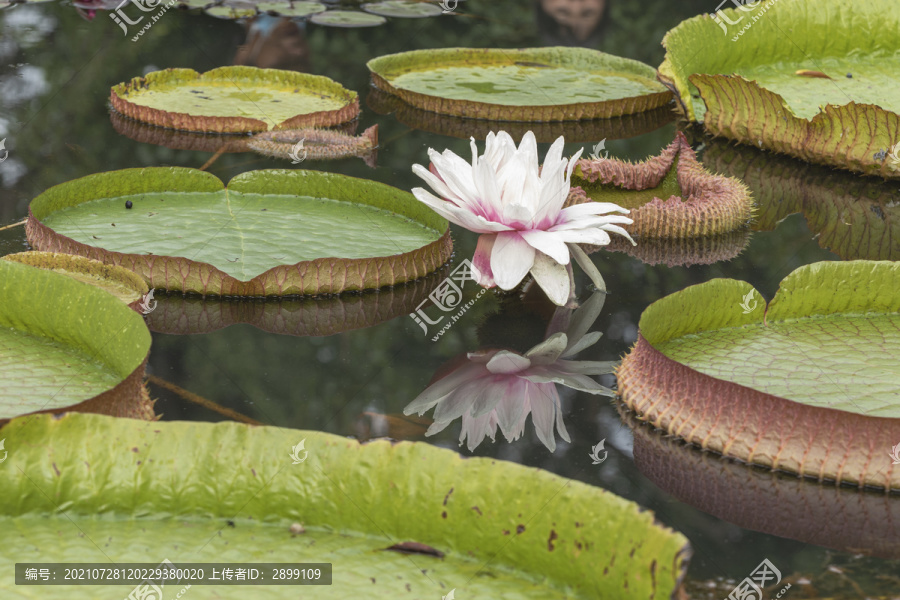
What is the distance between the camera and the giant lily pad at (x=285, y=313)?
12.0 ft

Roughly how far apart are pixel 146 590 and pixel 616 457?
137 centimetres

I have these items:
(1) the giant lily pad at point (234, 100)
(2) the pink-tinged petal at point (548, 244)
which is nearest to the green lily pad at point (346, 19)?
(1) the giant lily pad at point (234, 100)

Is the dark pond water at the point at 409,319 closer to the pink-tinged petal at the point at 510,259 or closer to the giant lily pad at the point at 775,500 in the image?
the giant lily pad at the point at 775,500

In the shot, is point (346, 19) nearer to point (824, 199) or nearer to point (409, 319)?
point (824, 199)

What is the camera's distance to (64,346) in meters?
3.15

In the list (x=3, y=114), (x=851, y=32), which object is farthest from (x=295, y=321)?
(x=851, y=32)

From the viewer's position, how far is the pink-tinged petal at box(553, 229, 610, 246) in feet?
11.3

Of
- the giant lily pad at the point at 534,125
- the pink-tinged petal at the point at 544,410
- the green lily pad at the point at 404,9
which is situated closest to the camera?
the pink-tinged petal at the point at 544,410

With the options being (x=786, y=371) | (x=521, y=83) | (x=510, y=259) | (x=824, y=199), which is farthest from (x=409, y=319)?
(x=521, y=83)

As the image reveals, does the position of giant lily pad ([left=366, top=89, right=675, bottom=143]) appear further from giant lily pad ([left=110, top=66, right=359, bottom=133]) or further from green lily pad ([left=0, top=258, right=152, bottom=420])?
green lily pad ([left=0, top=258, right=152, bottom=420])

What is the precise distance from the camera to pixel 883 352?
3.34m

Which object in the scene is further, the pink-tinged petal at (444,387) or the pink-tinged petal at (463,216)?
the pink-tinged petal at (463,216)

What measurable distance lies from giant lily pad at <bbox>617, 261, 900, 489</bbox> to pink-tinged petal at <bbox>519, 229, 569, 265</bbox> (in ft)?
1.34

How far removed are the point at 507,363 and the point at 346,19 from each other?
20.3 ft
